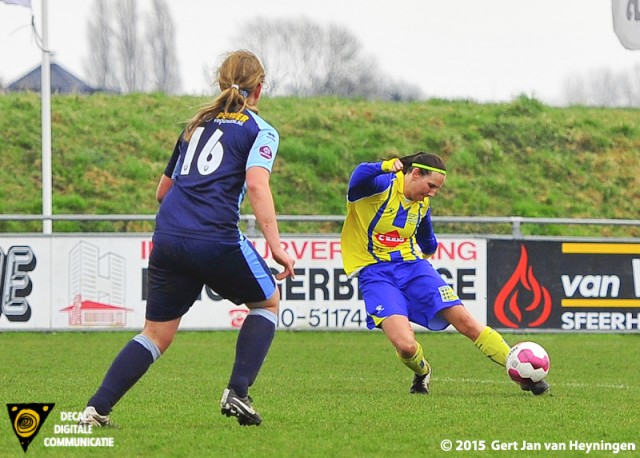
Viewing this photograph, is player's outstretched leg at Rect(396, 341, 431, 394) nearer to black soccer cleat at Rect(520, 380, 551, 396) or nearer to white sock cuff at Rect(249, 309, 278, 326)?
black soccer cleat at Rect(520, 380, 551, 396)

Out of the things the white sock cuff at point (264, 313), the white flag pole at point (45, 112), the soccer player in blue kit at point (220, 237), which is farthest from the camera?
the white flag pole at point (45, 112)

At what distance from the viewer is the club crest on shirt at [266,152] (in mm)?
5859

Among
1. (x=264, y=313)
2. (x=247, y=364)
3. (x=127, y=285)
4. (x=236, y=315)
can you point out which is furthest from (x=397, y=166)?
(x=127, y=285)

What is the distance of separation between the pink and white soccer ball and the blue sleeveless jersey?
123 inches

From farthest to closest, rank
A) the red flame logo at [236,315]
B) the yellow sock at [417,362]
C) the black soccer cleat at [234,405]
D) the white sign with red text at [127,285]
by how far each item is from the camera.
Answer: the red flame logo at [236,315], the white sign with red text at [127,285], the yellow sock at [417,362], the black soccer cleat at [234,405]

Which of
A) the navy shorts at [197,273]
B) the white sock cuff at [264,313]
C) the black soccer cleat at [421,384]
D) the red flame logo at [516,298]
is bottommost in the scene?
the red flame logo at [516,298]

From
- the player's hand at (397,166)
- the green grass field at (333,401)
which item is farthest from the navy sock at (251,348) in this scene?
the player's hand at (397,166)

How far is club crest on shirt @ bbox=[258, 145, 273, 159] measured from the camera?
231 inches

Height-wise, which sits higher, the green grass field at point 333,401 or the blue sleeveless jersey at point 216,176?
the blue sleeveless jersey at point 216,176

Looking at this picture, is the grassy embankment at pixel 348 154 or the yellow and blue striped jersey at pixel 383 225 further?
the grassy embankment at pixel 348 154

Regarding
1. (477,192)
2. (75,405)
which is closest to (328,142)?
(477,192)

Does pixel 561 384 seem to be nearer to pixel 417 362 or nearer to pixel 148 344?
pixel 417 362

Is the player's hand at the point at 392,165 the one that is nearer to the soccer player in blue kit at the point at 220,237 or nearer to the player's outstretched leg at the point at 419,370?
the player's outstretched leg at the point at 419,370

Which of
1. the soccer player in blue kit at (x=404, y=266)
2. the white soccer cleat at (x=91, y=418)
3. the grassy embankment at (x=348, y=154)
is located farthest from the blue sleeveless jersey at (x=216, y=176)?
the grassy embankment at (x=348, y=154)
